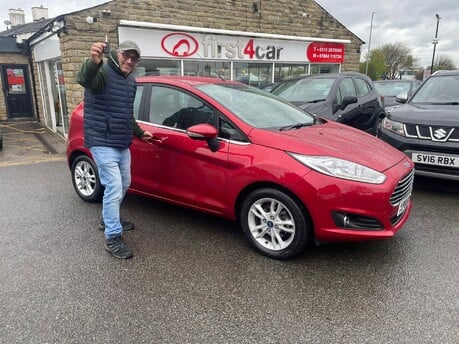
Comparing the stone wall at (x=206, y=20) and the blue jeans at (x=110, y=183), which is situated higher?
the stone wall at (x=206, y=20)

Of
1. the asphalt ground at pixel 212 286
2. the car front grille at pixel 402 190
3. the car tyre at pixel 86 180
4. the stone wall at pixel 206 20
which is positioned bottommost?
the asphalt ground at pixel 212 286

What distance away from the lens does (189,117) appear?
3654 mm

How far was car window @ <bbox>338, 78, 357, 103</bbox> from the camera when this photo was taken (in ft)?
21.7

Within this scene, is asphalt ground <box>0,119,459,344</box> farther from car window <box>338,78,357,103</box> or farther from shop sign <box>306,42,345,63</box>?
shop sign <box>306,42,345,63</box>

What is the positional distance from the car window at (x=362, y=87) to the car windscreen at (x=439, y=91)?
1282 mm

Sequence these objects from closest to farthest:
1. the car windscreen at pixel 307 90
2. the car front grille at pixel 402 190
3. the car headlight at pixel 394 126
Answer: the car front grille at pixel 402 190 → the car headlight at pixel 394 126 → the car windscreen at pixel 307 90

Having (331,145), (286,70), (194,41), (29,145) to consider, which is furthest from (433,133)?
(29,145)

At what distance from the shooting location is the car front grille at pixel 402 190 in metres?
3.01

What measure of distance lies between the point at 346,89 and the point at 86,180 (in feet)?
15.7

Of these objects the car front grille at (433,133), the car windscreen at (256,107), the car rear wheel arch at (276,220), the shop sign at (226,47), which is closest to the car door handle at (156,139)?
the car windscreen at (256,107)

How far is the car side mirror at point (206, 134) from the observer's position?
10.5 ft

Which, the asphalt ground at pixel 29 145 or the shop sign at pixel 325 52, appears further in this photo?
the shop sign at pixel 325 52

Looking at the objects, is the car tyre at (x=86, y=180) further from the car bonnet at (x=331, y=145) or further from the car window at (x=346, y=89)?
the car window at (x=346, y=89)

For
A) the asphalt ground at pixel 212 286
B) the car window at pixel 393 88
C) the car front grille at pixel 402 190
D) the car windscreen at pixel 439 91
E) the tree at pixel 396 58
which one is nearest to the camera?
the asphalt ground at pixel 212 286
